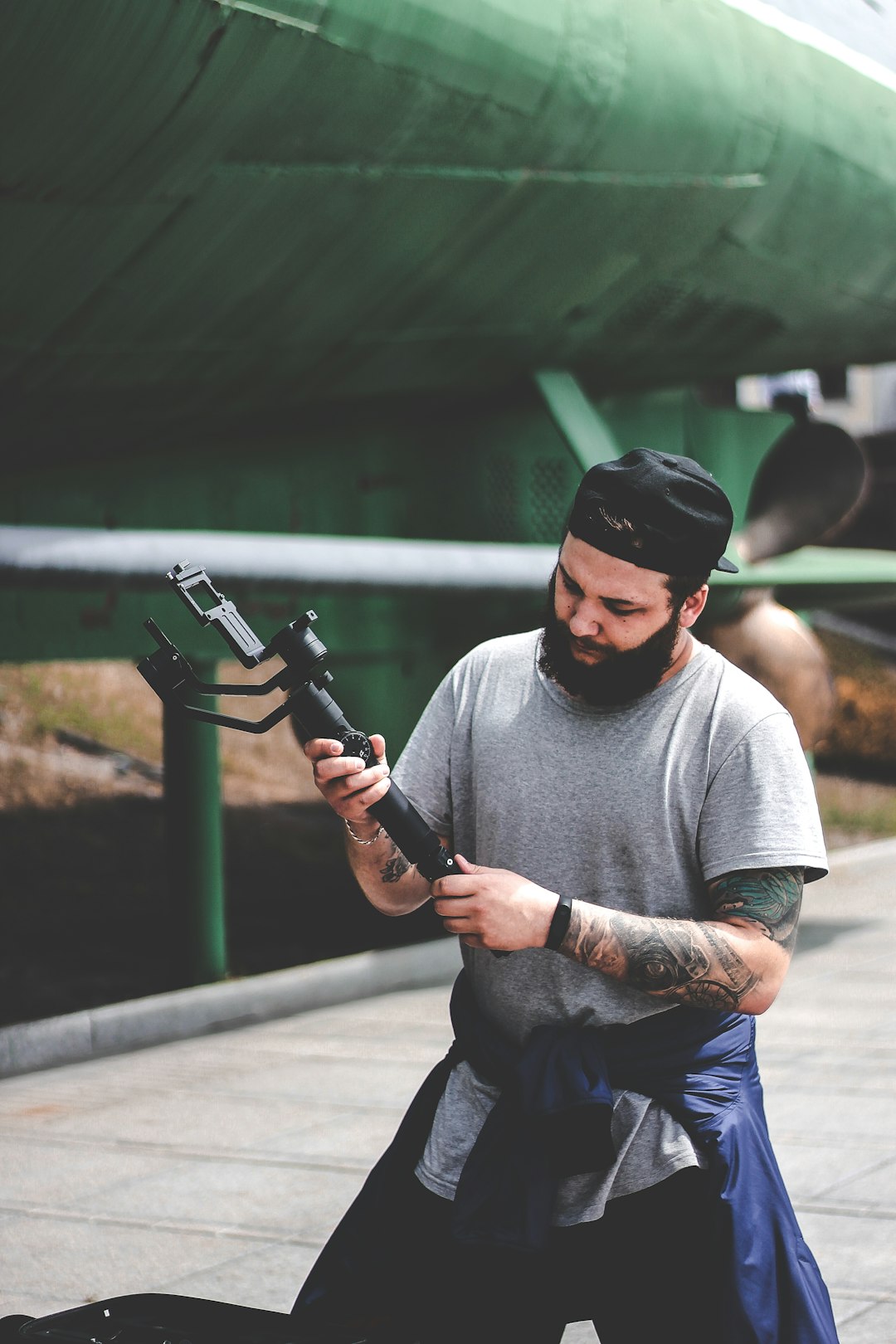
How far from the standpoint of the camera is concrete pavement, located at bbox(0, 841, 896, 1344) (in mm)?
4172

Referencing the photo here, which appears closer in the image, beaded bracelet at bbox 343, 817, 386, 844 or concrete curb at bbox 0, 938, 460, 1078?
beaded bracelet at bbox 343, 817, 386, 844

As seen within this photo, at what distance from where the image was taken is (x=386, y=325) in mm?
7090

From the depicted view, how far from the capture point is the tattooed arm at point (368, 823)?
7.20 feet

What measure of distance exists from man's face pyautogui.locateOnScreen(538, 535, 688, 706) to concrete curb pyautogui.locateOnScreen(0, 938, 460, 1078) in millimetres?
4473

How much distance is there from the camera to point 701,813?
237 cm

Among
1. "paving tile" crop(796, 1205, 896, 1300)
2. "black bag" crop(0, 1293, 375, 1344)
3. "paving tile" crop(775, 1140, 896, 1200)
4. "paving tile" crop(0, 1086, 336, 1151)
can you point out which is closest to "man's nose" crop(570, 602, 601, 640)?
"black bag" crop(0, 1293, 375, 1344)

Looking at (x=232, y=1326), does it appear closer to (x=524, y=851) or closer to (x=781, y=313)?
(x=524, y=851)

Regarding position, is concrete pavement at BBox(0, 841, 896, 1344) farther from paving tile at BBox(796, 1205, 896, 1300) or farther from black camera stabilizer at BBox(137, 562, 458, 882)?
black camera stabilizer at BBox(137, 562, 458, 882)

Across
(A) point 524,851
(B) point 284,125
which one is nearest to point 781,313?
(B) point 284,125

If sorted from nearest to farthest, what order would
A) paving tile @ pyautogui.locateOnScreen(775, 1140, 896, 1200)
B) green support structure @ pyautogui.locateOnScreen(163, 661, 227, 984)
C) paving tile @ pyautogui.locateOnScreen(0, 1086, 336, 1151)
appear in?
1. paving tile @ pyautogui.locateOnScreen(775, 1140, 896, 1200)
2. paving tile @ pyautogui.locateOnScreen(0, 1086, 336, 1151)
3. green support structure @ pyautogui.locateOnScreen(163, 661, 227, 984)

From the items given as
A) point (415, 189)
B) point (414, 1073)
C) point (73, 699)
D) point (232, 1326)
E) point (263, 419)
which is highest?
point (415, 189)

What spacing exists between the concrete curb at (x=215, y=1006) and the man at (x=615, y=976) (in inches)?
164

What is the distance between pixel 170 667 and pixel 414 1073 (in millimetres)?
4367

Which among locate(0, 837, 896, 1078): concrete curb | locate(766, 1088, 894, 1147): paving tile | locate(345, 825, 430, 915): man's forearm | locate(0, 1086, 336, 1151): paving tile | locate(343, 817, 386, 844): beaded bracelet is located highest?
locate(343, 817, 386, 844): beaded bracelet
